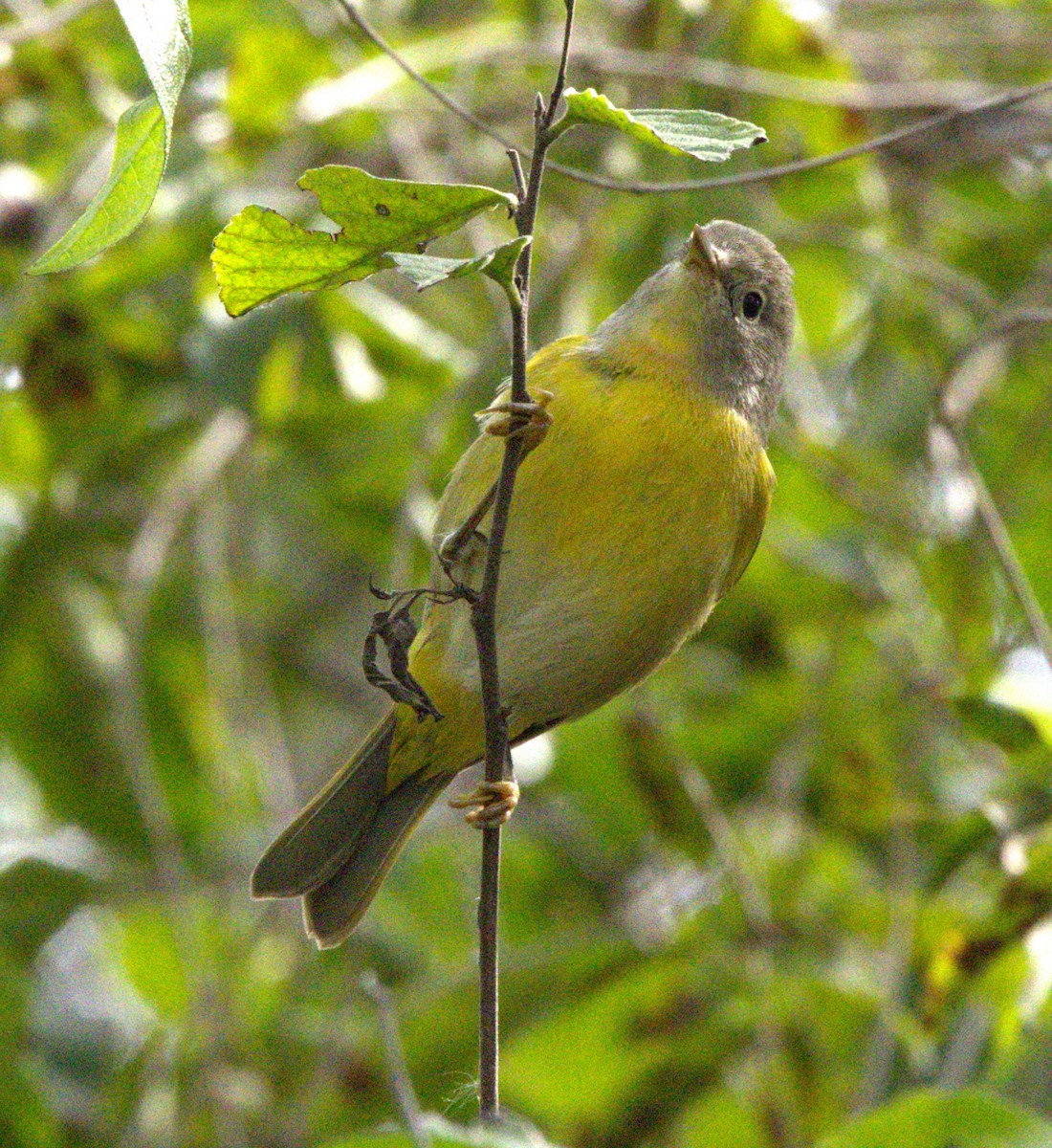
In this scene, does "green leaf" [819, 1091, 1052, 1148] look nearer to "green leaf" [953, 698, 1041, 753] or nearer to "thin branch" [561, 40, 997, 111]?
"green leaf" [953, 698, 1041, 753]

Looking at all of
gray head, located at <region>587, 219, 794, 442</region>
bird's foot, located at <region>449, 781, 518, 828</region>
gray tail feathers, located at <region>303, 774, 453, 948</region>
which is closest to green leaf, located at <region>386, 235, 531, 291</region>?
bird's foot, located at <region>449, 781, 518, 828</region>

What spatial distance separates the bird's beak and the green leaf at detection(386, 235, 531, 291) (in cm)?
137

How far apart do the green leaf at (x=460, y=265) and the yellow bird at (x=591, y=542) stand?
2.84ft

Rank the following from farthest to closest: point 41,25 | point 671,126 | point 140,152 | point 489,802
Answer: point 41,25 → point 489,802 → point 671,126 → point 140,152

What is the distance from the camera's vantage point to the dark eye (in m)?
2.90

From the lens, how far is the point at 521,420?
182 cm

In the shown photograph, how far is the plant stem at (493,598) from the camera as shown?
1.31 m

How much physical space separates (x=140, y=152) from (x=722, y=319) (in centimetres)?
162

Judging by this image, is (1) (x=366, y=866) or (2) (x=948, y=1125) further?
(1) (x=366, y=866)

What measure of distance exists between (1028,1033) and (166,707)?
6.97 feet

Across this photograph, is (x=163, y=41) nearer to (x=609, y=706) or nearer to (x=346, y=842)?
(x=346, y=842)

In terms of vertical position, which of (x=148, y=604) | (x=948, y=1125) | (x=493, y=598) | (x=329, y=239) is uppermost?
(x=329, y=239)

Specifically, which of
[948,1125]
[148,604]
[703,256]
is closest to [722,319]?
[703,256]

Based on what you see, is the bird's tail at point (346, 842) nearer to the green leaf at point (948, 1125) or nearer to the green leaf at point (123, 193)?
the green leaf at point (948, 1125)
